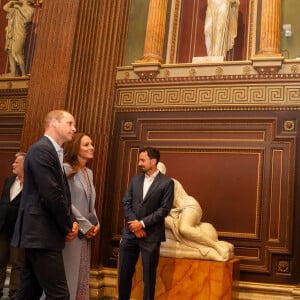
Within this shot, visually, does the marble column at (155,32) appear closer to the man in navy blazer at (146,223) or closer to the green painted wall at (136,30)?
the green painted wall at (136,30)

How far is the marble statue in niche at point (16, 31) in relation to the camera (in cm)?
676

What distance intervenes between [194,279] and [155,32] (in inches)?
127

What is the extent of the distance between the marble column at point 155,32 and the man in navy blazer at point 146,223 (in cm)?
218

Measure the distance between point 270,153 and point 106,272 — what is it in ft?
7.72

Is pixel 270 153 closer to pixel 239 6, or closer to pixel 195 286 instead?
pixel 195 286

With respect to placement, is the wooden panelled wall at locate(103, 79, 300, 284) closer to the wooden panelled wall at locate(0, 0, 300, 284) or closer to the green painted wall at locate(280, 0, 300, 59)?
the wooden panelled wall at locate(0, 0, 300, 284)

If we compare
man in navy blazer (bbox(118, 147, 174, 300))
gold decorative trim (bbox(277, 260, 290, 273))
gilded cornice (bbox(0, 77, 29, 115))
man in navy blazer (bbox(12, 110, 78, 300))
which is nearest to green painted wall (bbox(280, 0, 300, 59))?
gold decorative trim (bbox(277, 260, 290, 273))

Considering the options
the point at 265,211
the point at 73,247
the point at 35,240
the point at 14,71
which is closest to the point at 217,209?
the point at 265,211

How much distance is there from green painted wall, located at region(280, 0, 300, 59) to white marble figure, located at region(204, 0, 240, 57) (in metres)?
0.59

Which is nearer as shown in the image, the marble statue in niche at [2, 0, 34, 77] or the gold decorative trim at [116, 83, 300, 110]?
the gold decorative trim at [116, 83, 300, 110]

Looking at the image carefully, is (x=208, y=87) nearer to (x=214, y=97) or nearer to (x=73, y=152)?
(x=214, y=97)

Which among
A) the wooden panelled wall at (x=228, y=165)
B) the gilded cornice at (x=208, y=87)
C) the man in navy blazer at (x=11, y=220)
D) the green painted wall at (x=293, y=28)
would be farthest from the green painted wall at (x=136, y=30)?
the man in navy blazer at (x=11, y=220)

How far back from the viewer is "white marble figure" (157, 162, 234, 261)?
4.32m

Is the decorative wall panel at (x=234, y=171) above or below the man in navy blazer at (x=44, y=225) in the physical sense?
above
